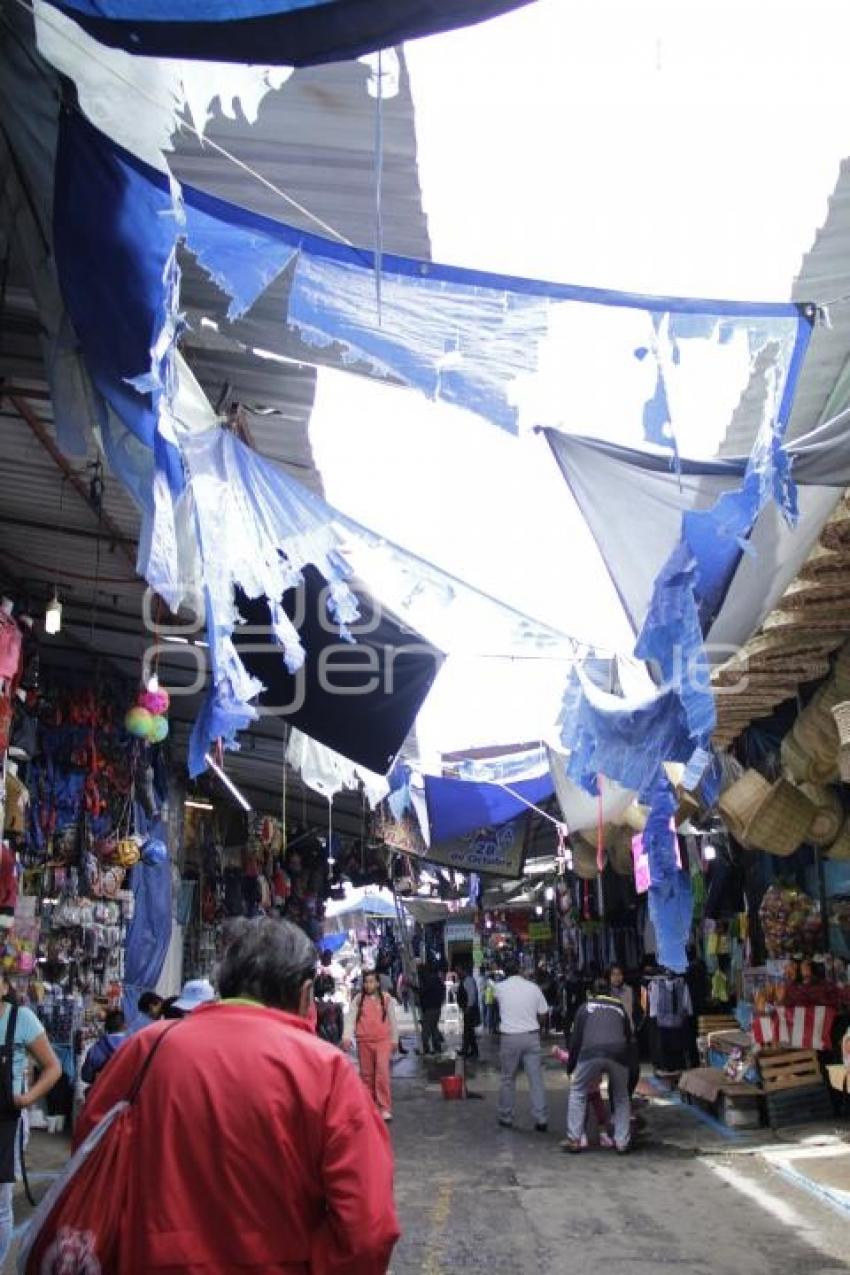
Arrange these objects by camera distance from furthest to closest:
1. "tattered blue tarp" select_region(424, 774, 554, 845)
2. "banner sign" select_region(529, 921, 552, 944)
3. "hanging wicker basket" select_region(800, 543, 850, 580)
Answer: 1. "banner sign" select_region(529, 921, 552, 944)
2. "tattered blue tarp" select_region(424, 774, 554, 845)
3. "hanging wicker basket" select_region(800, 543, 850, 580)

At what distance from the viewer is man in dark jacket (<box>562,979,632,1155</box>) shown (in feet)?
31.2

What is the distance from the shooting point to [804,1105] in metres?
9.52

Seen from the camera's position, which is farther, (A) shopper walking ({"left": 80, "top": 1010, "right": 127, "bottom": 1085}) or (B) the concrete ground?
(A) shopper walking ({"left": 80, "top": 1010, "right": 127, "bottom": 1085})

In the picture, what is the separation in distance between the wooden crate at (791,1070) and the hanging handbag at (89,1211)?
28.1 feet

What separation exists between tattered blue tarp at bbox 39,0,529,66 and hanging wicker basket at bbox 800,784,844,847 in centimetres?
716

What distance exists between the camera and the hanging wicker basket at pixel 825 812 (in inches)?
343

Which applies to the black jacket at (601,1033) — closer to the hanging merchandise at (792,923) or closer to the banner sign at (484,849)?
the hanging merchandise at (792,923)

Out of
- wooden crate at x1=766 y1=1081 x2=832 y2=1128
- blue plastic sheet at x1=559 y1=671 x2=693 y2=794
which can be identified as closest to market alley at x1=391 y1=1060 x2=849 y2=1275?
wooden crate at x1=766 y1=1081 x2=832 y2=1128

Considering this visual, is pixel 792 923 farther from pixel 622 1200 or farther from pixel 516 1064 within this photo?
pixel 622 1200

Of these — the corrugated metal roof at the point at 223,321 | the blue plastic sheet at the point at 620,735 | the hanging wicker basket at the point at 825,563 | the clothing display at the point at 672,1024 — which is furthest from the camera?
the clothing display at the point at 672,1024

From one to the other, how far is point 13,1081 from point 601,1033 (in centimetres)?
600

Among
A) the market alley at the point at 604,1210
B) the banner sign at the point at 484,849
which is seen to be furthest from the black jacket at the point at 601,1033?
the banner sign at the point at 484,849

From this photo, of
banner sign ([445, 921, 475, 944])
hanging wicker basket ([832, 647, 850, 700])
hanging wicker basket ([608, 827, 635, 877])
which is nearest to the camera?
hanging wicker basket ([832, 647, 850, 700])

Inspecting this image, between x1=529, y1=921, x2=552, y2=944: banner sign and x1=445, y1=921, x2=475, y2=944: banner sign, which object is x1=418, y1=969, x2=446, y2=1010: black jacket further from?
x1=445, y1=921, x2=475, y2=944: banner sign
